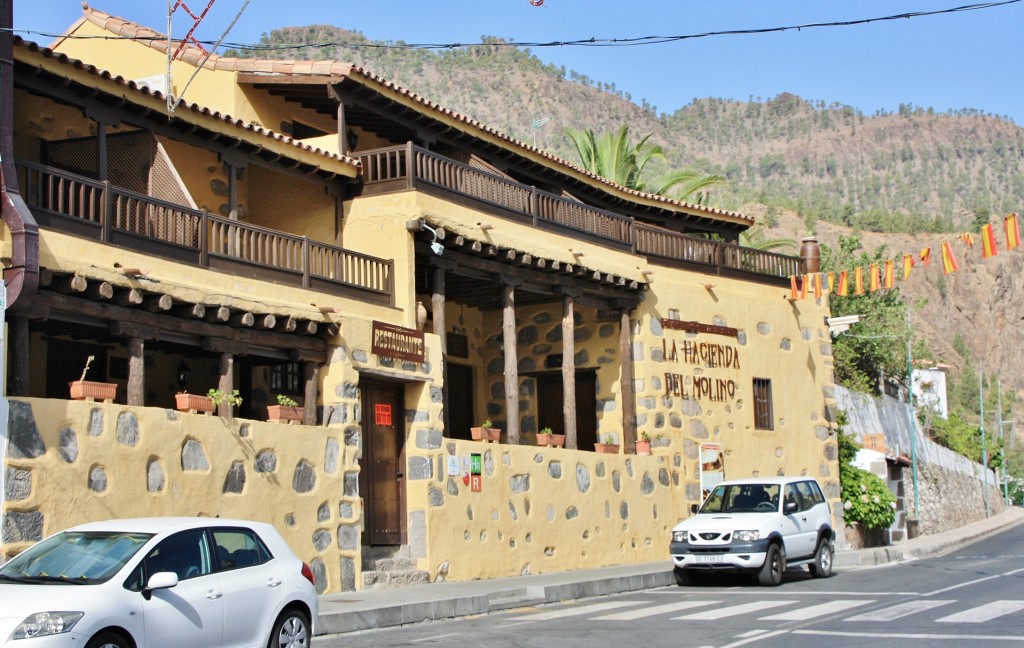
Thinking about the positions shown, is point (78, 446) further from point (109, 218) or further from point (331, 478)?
point (331, 478)

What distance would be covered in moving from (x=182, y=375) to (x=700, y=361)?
38.8ft

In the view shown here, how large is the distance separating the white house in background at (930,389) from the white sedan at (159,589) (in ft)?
140

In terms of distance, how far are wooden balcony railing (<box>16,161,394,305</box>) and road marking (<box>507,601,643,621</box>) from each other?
6135mm

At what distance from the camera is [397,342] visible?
18.7 meters

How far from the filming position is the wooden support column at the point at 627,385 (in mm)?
24844

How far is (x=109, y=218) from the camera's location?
1500 cm

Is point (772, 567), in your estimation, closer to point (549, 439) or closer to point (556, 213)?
point (549, 439)

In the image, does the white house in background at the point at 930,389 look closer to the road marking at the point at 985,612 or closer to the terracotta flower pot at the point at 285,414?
the road marking at the point at 985,612

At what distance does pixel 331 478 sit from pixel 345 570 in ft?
4.32

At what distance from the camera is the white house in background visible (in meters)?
51.4

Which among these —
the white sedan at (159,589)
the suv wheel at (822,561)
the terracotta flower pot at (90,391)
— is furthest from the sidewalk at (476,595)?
the terracotta flower pot at (90,391)

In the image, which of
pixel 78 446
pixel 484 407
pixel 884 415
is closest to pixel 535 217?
pixel 484 407

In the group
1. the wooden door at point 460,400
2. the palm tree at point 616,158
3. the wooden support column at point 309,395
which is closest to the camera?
the wooden support column at point 309,395

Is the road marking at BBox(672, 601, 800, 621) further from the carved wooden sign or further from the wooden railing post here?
the wooden railing post
